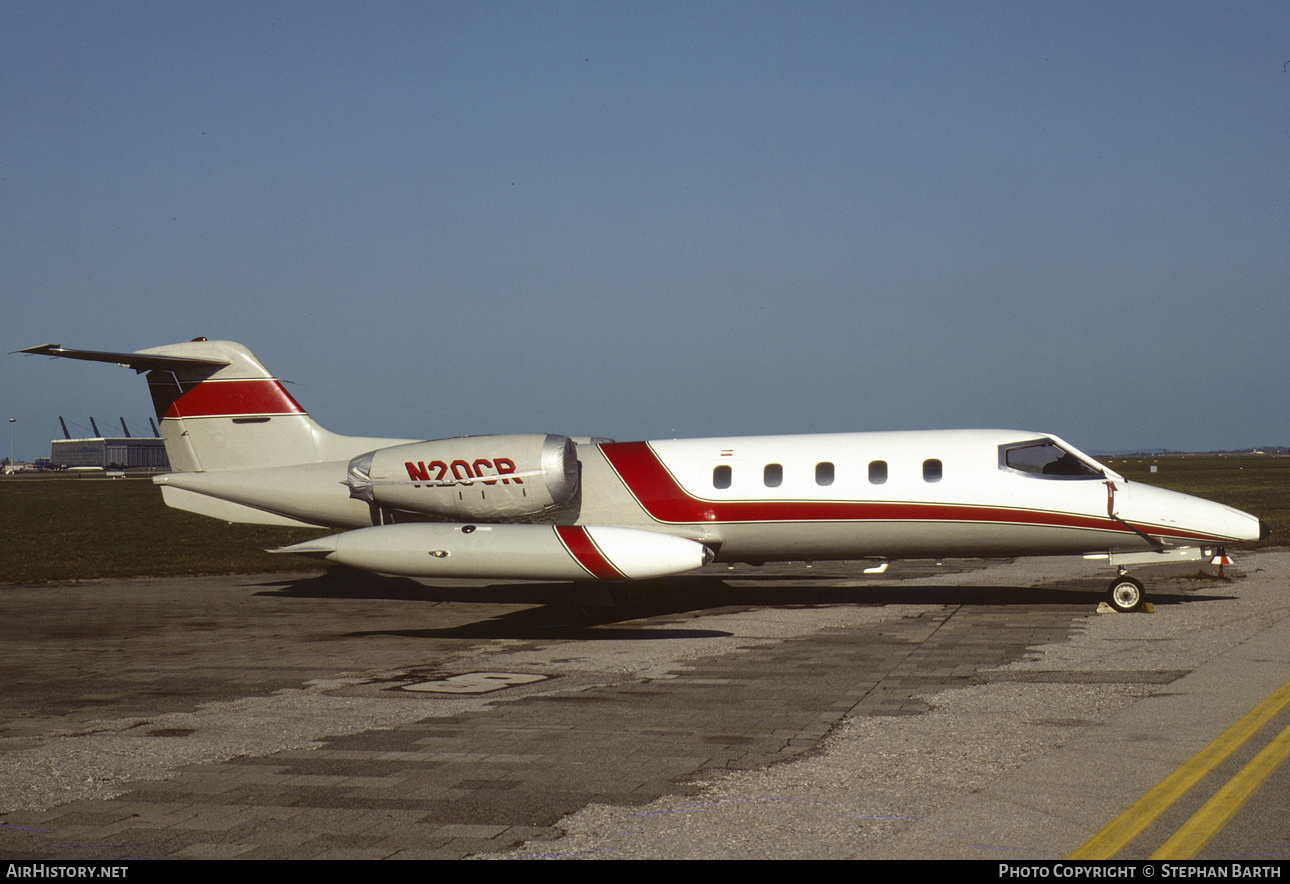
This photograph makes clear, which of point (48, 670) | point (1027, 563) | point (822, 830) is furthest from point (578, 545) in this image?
point (1027, 563)

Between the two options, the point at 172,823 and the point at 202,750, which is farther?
the point at 202,750

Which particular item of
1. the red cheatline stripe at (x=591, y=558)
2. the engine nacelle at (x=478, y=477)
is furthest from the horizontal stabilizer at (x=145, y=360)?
the red cheatline stripe at (x=591, y=558)

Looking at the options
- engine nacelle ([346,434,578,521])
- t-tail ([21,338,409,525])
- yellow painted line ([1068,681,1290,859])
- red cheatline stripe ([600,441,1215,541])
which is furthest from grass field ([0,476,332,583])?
yellow painted line ([1068,681,1290,859])

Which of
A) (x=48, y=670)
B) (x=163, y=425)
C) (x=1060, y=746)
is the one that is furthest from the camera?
(x=163, y=425)

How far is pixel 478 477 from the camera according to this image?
17.7 m

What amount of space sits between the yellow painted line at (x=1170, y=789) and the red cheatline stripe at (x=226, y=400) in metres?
16.5

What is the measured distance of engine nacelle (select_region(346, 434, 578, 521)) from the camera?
17562 millimetres

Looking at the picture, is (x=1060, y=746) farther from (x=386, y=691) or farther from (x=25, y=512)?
(x=25, y=512)

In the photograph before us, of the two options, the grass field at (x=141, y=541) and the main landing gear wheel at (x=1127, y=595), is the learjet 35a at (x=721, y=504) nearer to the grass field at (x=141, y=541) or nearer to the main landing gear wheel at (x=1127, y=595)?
the main landing gear wheel at (x=1127, y=595)

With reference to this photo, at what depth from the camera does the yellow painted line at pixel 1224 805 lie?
19.6 ft

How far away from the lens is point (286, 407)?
2045 cm

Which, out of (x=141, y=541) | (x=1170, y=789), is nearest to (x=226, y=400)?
(x=1170, y=789)
